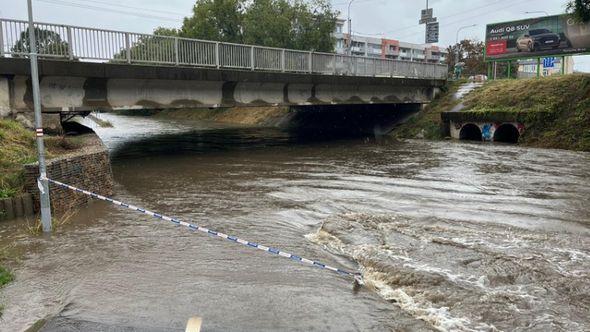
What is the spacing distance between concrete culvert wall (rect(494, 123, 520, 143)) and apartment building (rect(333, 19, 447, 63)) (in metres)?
82.3

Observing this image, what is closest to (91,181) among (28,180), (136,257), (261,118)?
(28,180)

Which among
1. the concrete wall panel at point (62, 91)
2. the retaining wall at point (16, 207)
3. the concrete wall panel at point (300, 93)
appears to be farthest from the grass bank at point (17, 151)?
the concrete wall panel at point (300, 93)

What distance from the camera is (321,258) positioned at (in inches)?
320

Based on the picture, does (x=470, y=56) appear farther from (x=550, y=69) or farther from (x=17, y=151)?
(x=17, y=151)

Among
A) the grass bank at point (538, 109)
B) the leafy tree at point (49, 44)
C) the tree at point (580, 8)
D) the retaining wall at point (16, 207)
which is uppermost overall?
the tree at point (580, 8)

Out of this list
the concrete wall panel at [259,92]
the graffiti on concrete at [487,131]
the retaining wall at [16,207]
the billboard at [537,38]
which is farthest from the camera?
the billboard at [537,38]

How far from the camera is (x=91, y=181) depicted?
478 inches

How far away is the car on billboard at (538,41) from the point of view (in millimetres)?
34894

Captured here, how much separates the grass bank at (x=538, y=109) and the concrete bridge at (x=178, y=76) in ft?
12.7

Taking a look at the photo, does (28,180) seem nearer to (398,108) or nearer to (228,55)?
(228,55)

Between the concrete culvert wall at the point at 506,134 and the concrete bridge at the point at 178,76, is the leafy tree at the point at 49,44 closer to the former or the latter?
the concrete bridge at the point at 178,76

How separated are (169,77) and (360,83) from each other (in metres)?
13.0

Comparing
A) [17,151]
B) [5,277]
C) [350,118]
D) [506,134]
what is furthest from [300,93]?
[5,277]

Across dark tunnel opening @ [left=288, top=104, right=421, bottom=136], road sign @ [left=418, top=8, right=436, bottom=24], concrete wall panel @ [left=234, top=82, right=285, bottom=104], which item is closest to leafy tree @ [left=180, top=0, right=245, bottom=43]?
dark tunnel opening @ [left=288, top=104, right=421, bottom=136]
